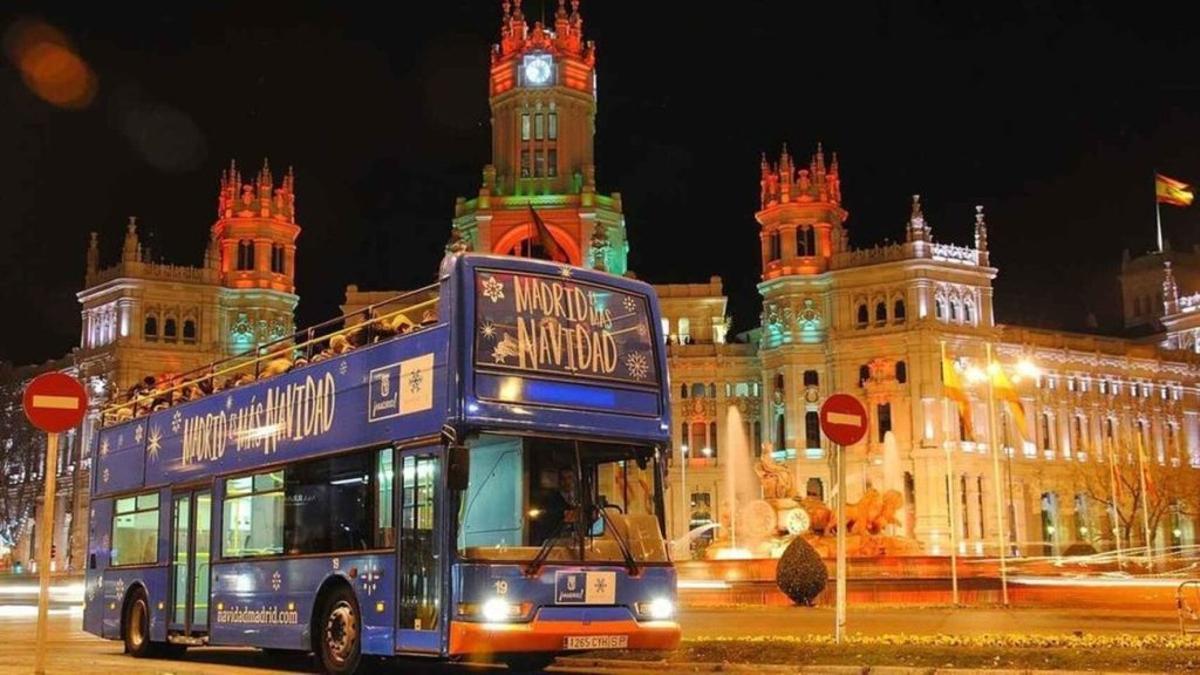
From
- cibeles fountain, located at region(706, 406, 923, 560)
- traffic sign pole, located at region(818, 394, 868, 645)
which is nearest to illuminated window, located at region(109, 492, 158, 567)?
traffic sign pole, located at region(818, 394, 868, 645)

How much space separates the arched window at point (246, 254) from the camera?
93.6 metres

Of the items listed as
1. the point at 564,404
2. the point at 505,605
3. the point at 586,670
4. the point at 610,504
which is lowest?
the point at 586,670

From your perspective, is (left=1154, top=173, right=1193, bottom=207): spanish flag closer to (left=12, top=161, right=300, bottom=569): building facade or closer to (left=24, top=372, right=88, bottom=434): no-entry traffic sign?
(left=24, top=372, right=88, bottom=434): no-entry traffic sign

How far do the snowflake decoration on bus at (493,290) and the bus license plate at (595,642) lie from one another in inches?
154

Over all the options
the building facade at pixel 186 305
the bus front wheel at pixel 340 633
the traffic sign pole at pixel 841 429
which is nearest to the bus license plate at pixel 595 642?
the bus front wheel at pixel 340 633

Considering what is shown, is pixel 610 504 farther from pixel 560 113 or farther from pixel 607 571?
pixel 560 113

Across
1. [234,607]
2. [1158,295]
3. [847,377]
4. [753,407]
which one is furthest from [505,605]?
[1158,295]

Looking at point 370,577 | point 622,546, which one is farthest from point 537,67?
point 622,546

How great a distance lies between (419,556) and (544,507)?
1.51 metres

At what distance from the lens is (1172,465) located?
95188mm

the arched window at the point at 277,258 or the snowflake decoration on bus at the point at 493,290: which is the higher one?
the arched window at the point at 277,258

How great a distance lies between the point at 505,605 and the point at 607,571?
1306 mm

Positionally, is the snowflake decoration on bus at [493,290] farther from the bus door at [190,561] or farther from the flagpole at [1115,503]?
the flagpole at [1115,503]

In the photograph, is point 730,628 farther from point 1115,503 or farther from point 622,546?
point 1115,503
